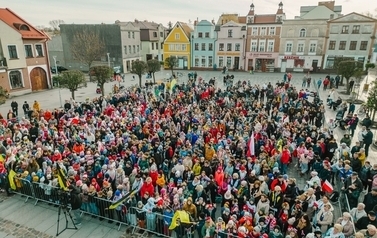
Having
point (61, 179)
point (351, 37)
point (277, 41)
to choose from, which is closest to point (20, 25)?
point (61, 179)

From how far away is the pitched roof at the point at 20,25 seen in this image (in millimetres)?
30219

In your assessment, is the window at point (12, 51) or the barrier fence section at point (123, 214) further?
the window at point (12, 51)

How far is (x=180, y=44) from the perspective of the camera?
5097 cm

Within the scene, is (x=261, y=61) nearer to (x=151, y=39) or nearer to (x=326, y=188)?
(x=151, y=39)

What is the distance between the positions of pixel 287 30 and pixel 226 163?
39.9 metres

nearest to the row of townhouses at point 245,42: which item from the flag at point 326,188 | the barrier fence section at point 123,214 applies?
the barrier fence section at point 123,214

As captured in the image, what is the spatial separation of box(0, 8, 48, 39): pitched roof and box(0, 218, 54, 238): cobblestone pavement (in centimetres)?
2745

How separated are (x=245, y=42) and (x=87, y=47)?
2714cm

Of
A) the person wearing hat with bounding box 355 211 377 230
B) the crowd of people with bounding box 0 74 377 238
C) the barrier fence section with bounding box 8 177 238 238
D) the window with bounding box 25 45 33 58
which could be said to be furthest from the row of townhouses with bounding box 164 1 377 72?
the barrier fence section with bounding box 8 177 238 238

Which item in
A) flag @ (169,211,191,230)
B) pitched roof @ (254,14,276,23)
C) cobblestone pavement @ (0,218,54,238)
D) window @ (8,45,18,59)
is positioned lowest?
cobblestone pavement @ (0,218,54,238)

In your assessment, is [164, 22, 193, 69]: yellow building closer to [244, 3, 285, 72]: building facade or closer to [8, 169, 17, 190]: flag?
[244, 3, 285, 72]: building facade

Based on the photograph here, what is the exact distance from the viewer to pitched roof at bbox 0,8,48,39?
30.2 meters

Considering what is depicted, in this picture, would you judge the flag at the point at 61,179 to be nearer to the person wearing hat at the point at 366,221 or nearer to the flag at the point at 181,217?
the flag at the point at 181,217

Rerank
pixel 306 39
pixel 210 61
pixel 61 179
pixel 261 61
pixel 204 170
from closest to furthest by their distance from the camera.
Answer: pixel 61 179
pixel 204 170
pixel 306 39
pixel 261 61
pixel 210 61
